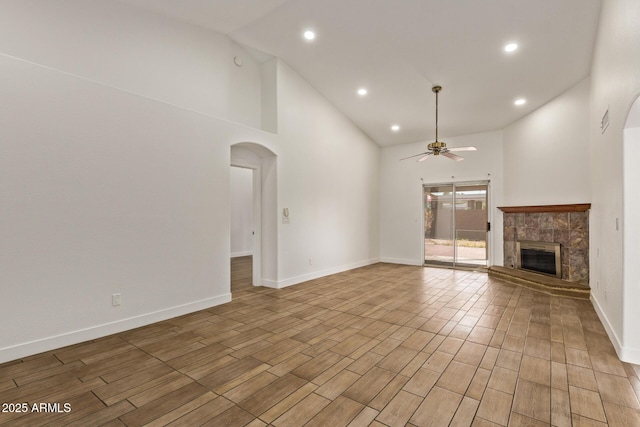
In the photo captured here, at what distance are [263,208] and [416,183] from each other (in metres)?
4.39

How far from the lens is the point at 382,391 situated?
2.23m

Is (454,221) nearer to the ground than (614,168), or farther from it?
nearer to the ground

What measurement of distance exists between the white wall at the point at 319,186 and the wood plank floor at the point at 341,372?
1922 mm

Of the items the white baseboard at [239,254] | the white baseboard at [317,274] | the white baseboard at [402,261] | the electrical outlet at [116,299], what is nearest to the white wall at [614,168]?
the white baseboard at [402,261]

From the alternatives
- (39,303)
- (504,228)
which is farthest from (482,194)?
(39,303)

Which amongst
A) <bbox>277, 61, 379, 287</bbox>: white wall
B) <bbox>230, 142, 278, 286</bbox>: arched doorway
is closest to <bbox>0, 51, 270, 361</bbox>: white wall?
<bbox>230, 142, 278, 286</bbox>: arched doorway

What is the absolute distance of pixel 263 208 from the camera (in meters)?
5.62

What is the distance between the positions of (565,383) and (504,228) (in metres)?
5.02

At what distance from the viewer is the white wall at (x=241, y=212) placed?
31.4ft

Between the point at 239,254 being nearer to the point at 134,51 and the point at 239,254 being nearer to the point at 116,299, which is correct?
the point at 116,299

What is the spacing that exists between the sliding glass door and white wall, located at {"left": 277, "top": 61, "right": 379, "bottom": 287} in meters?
1.52

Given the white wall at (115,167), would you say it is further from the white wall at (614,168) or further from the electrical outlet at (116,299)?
the white wall at (614,168)

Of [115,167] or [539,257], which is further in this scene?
[539,257]

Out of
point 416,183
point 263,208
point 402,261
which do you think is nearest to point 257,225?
point 263,208
